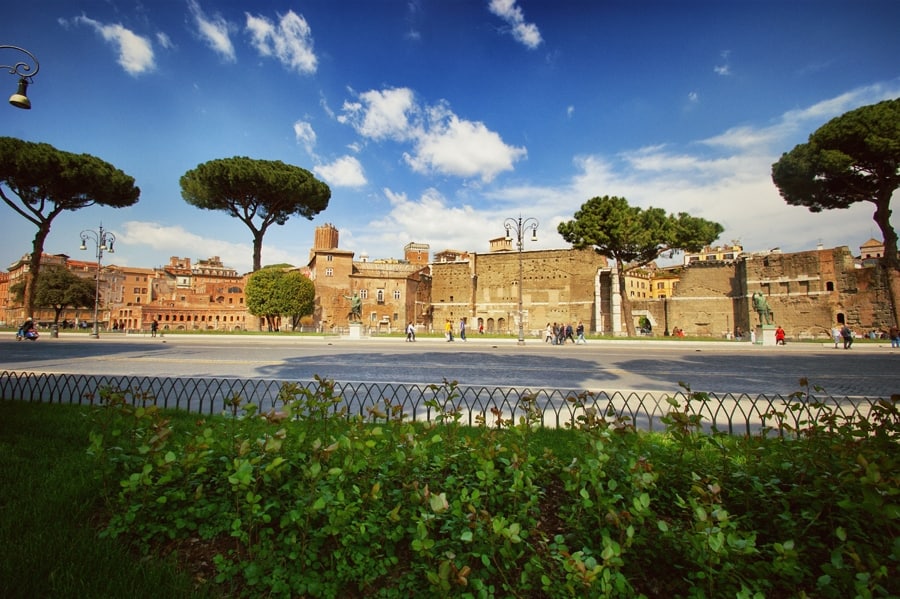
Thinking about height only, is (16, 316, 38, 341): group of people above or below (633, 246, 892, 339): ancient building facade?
below

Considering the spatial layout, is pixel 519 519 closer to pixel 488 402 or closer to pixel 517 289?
pixel 488 402

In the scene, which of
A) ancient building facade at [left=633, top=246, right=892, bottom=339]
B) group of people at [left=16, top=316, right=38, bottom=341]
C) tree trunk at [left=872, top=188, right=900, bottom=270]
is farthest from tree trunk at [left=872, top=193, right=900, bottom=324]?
group of people at [left=16, top=316, right=38, bottom=341]

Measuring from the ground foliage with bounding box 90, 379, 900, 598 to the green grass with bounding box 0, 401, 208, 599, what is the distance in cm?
18

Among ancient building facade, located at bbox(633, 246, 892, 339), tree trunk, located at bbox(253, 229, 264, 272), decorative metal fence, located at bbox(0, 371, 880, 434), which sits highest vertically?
tree trunk, located at bbox(253, 229, 264, 272)

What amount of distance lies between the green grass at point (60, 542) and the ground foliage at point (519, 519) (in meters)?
0.18

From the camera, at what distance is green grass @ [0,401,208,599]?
7.03 ft

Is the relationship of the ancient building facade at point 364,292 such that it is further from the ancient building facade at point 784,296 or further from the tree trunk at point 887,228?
the tree trunk at point 887,228

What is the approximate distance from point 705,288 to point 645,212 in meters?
12.0

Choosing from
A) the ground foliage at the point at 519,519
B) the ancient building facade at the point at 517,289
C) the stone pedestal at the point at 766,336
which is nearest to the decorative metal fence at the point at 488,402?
the ground foliage at the point at 519,519

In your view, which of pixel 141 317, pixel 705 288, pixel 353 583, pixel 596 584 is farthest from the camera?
pixel 141 317

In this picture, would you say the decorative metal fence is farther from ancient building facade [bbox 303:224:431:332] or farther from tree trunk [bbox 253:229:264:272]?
ancient building facade [bbox 303:224:431:332]

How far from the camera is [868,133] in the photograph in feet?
78.7

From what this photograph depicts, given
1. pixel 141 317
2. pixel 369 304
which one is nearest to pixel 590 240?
pixel 369 304

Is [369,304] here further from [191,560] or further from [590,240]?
[191,560]
